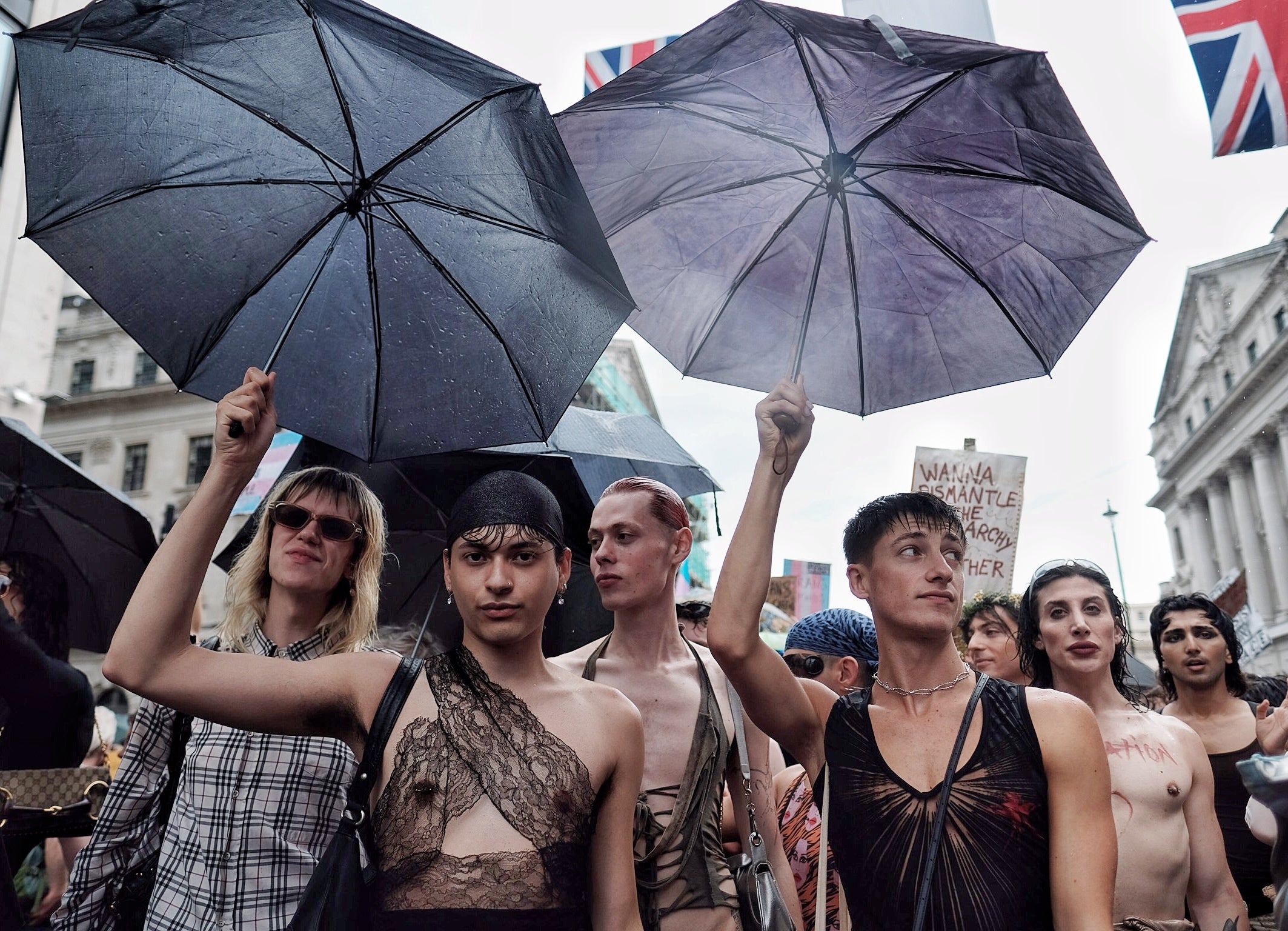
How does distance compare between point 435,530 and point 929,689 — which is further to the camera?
point 435,530

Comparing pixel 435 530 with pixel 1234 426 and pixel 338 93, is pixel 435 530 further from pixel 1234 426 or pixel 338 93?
pixel 1234 426

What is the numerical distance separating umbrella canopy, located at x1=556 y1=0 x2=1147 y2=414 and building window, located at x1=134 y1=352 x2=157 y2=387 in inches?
1559

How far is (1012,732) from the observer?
2.44m

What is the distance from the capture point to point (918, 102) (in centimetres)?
302

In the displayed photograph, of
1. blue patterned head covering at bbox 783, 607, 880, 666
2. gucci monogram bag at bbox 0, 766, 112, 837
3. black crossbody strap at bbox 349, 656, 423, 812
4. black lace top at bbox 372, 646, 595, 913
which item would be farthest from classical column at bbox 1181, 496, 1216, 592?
black crossbody strap at bbox 349, 656, 423, 812

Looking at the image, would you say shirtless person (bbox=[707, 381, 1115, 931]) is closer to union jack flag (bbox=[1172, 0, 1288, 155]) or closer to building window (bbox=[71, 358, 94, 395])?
union jack flag (bbox=[1172, 0, 1288, 155])

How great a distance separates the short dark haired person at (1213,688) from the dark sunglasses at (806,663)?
164 centimetres

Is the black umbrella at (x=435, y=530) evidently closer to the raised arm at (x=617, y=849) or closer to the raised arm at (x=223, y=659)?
the raised arm at (x=223, y=659)

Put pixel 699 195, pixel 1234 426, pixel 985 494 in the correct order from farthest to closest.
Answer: pixel 1234 426 < pixel 985 494 < pixel 699 195

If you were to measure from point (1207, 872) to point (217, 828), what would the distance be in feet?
10.9

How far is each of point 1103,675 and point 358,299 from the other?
3126 millimetres

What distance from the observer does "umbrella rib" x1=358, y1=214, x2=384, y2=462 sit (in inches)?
128

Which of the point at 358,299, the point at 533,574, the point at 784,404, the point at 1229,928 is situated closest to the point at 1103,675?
the point at 1229,928

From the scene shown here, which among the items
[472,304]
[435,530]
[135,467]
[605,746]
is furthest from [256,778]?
[135,467]
